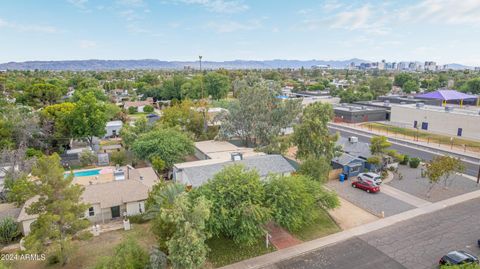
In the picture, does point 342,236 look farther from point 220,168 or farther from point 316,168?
point 220,168

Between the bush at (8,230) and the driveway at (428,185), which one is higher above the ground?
the driveway at (428,185)

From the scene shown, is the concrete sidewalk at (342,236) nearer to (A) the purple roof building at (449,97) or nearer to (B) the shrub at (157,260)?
(B) the shrub at (157,260)

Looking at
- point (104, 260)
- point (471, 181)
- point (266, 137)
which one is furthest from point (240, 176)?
point (471, 181)

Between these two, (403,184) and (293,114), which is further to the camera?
(293,114)

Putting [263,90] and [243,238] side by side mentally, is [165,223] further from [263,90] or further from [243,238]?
[263,90]

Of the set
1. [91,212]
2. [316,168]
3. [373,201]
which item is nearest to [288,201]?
[316,168]

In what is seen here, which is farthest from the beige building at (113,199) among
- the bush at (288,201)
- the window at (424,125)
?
the window at (424,125)

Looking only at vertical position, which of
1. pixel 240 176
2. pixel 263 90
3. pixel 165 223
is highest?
pixel 263 90
